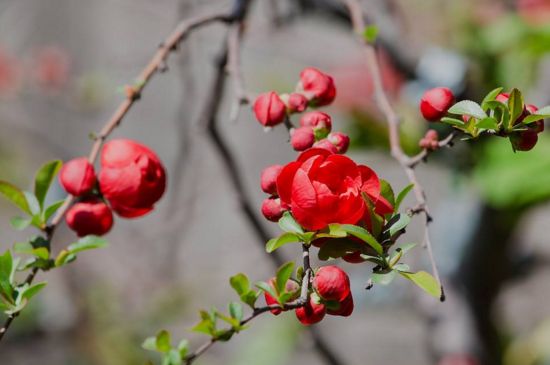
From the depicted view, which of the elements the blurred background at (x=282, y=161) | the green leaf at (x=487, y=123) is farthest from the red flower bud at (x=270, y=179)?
the blurred background at (x=282, y=161)

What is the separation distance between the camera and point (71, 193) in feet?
A: 1.96

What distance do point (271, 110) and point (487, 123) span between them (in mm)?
151

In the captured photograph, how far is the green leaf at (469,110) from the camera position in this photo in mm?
476

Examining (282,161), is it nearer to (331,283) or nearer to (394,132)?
(394,132)

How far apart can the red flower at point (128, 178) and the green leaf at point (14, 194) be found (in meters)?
0.06

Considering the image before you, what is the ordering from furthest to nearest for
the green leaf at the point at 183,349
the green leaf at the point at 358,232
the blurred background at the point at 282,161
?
the blurred background at the point at 282,161 → the green leaf at the point at 183,349 → the green leaf at the point at 358,232

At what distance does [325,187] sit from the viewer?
1.47ft

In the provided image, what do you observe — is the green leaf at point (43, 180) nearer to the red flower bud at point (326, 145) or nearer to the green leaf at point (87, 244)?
the green leaf at point (87, 244)

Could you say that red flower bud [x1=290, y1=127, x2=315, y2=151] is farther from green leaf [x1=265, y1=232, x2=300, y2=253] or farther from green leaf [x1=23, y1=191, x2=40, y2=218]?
green leaf [x1=23, y1=191, x2=40, y2=218]

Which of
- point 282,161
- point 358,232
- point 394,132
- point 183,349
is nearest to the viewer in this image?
point 358,232

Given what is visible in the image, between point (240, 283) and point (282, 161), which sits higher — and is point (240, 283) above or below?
above

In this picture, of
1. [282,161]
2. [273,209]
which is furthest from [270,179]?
[282,161]

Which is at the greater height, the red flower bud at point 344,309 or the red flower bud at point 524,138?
the red flower bud at point 524,138

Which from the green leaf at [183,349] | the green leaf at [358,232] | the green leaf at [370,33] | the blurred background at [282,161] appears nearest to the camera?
the green leaf at [358,232]
